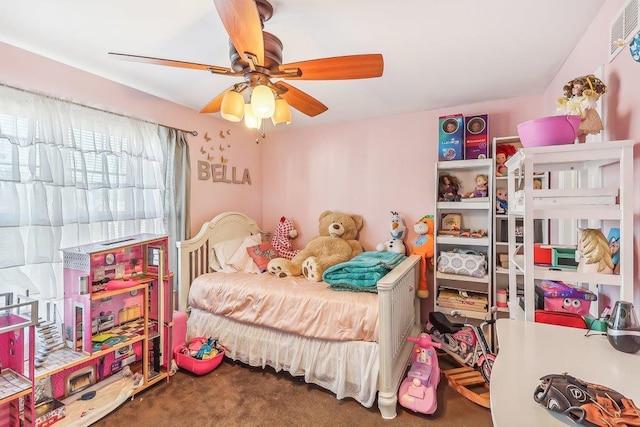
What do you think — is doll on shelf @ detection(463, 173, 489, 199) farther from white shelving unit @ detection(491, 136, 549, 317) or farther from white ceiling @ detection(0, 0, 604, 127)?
white ceiling @ detection(0, 0, 604, 127)

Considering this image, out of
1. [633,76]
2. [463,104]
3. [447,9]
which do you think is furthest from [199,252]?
[633,76]

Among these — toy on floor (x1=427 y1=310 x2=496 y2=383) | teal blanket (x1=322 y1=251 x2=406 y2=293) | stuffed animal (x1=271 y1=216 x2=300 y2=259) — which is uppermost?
stuffed animal (x1=271 y1=216 x2=300 y2=259)

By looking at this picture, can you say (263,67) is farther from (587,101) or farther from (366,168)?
(366,168)

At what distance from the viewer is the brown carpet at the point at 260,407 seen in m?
1.83

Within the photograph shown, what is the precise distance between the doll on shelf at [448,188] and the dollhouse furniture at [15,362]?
2.95 metres

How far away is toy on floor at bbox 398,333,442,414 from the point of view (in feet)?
6.14

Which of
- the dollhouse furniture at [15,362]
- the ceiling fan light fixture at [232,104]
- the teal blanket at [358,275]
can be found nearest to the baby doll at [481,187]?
the teal blanket at [358,275]

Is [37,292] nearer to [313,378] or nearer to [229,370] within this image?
[229,370]

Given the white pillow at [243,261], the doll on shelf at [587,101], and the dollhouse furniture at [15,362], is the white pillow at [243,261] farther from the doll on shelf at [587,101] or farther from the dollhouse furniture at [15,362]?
the doll on shelf at [587,101]

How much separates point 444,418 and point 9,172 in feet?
9.84

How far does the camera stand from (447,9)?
145cm

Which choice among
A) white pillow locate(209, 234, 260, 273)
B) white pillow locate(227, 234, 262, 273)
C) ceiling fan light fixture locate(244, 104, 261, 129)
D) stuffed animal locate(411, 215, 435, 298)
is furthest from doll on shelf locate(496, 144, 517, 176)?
white pillow locate(209, 234, 260, 273)

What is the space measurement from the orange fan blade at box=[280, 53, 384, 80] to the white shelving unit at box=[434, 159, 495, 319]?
1.58 meters

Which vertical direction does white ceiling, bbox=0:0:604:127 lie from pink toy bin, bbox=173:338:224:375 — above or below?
above
